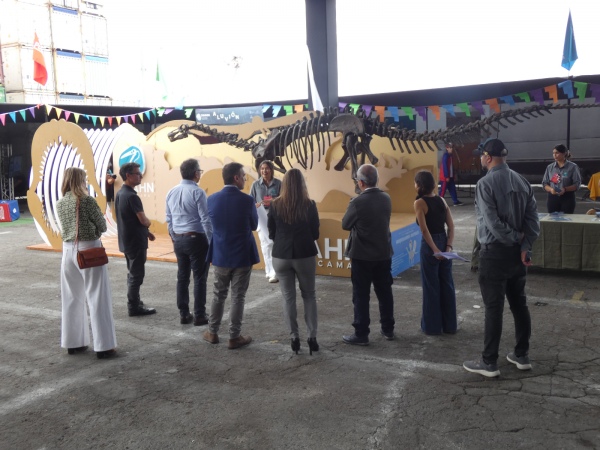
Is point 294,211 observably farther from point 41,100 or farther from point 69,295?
point 41,100

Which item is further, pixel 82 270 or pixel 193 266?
pixel 193 266

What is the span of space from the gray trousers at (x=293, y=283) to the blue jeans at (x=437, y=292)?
1.20 metres

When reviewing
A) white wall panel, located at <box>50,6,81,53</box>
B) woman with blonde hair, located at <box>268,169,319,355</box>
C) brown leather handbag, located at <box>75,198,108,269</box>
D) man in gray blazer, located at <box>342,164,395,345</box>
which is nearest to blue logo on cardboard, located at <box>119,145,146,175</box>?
brown leather handbag, located at <box>75,198,108,269</box>

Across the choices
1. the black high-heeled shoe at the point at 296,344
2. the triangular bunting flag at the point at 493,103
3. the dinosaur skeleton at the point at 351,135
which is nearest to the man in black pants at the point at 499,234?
the black high-heeled shoe at the point at 296,344

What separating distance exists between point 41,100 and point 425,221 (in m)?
25.4

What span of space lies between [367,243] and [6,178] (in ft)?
62.2

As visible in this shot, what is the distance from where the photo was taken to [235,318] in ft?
17.3

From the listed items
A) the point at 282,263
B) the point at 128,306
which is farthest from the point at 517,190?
the point at 128,306

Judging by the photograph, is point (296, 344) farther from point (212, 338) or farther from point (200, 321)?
point (200, 321)

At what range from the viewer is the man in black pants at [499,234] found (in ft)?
13.8

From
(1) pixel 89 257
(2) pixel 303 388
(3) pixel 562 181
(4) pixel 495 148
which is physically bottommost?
(2) pixel 303 388

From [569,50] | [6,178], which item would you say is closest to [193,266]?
[569,50]

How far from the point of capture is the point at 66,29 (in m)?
27.2

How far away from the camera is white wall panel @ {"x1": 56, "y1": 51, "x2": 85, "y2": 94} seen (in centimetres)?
2667
